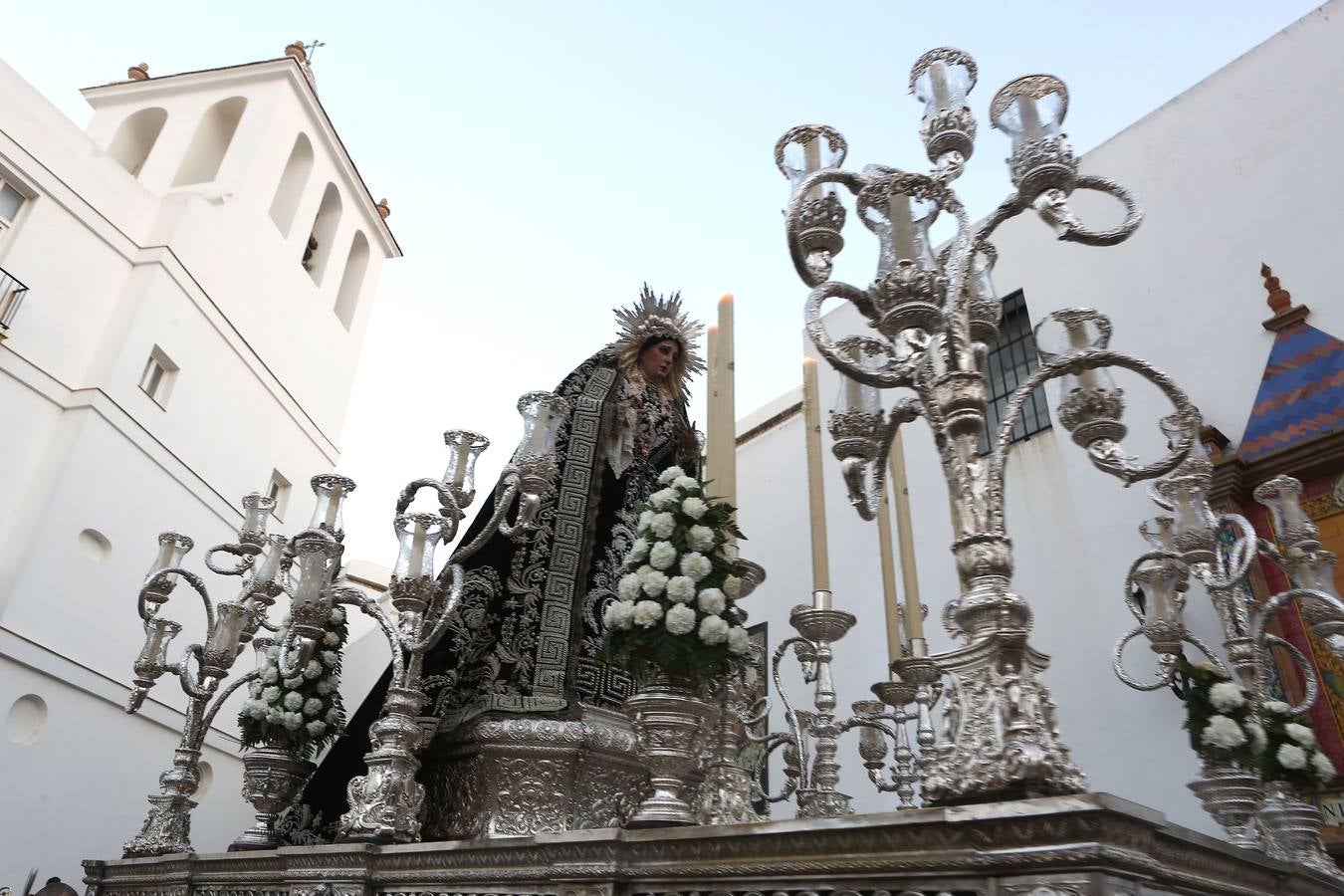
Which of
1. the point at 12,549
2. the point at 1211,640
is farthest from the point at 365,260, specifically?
the point at 1211,640

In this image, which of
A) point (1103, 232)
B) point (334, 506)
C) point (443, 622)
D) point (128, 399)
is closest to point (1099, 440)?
point (1103, 232)

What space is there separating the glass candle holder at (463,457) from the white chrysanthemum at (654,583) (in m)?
1.28

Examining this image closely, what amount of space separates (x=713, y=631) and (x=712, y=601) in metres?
0.11

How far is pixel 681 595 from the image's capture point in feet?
8.93

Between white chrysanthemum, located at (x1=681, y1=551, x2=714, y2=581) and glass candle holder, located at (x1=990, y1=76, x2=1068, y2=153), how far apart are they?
1.56 meters

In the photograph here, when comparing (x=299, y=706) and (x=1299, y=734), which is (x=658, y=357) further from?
(x=1299, y=734)

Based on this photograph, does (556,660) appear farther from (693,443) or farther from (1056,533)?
(1056,533)

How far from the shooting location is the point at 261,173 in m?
11.7

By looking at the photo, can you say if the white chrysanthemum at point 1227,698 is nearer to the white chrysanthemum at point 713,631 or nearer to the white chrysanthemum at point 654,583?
the white chrysanthemum at point 713,631

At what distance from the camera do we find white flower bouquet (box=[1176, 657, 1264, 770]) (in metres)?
3.06

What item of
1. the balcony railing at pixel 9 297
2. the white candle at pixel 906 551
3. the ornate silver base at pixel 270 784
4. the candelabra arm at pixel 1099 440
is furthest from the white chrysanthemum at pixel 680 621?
the balcony railing at pixel 9 297

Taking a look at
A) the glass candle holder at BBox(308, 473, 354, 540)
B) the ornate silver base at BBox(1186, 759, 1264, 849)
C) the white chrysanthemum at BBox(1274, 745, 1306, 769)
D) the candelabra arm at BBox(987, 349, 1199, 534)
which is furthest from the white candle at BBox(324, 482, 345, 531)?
the white chrysanthemum at BBox(1274, 745, 1306, 769)

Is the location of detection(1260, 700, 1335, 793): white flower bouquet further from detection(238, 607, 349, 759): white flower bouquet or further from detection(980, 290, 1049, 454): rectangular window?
detection(980, 290, 1049, 454): rectangular window

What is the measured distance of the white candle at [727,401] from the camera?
3181 millimetres
